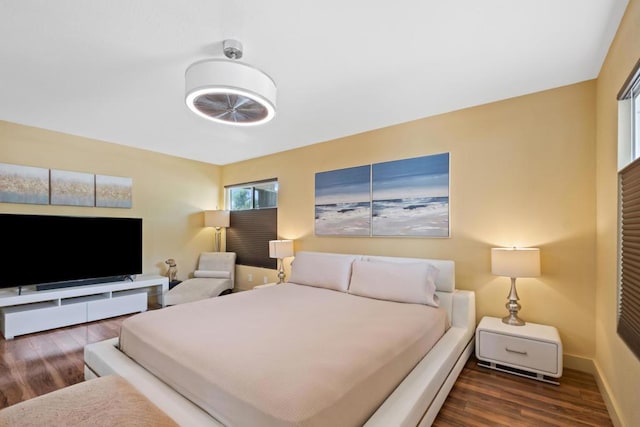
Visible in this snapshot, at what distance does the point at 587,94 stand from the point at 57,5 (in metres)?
3.85

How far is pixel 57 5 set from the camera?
1.66m

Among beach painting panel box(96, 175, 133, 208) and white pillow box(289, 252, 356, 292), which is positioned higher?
beach painting panel box(96, 175, 133, 208)

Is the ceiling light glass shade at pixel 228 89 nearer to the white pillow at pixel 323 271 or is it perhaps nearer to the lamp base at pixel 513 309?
the white pillow at pixel 323 271

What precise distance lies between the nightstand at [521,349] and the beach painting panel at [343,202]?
1.65 metres

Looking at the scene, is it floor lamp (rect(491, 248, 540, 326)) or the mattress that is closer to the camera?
the mattress

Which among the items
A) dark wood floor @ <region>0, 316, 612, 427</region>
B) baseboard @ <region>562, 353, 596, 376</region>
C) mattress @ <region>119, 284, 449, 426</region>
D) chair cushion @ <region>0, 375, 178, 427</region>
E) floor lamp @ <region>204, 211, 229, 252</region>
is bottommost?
dark wood floor @ <region>0, 316, 612, 427</region>

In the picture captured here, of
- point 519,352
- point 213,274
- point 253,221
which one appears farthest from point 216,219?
point 519,352

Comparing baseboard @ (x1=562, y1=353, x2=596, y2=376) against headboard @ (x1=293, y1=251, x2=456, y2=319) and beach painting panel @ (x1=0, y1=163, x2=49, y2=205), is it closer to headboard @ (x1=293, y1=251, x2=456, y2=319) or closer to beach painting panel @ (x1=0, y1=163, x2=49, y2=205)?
headboard @ (x1=293, y1=251, x2=456, y2=319)

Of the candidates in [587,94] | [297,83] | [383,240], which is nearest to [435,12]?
[297,83]

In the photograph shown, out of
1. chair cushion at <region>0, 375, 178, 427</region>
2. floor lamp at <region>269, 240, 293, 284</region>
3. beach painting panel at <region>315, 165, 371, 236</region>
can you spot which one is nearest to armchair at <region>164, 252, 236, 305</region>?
floor lamp at <region>269, 240, 293, 284</region>

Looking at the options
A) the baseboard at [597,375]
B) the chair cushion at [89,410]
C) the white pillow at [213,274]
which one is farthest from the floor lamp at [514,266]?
the white pillow at [213,274]

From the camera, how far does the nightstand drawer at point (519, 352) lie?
2229mm

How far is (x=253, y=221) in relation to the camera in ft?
16.6

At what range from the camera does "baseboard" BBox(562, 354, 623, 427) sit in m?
1.80
